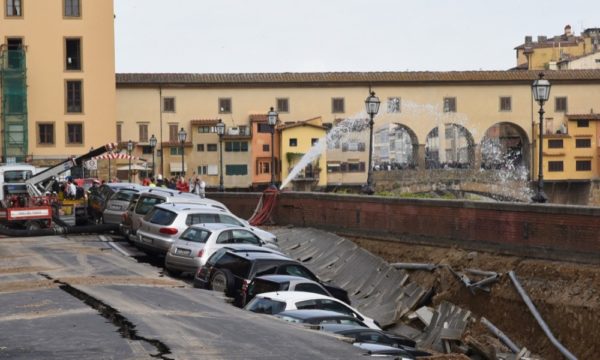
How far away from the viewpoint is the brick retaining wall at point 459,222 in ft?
74.2

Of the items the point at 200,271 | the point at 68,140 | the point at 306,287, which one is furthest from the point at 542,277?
the point at 68,140

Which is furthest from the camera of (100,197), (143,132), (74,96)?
(143,132)

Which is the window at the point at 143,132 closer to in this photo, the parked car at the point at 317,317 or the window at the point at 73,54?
the window at the point at 73,54

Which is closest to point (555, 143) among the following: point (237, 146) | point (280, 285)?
point (237, 146)

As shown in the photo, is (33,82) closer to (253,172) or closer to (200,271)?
(253,172)

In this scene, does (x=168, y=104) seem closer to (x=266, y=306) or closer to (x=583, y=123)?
(x=583, y=123)

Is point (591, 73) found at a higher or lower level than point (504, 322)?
higher

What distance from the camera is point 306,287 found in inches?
796

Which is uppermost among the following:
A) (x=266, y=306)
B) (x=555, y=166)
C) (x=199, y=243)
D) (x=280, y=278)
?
(x=555, y=166)

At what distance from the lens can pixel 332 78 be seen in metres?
82.6

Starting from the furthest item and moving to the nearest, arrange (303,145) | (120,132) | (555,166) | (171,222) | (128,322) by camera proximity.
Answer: (555,166), (303,145), (120,132), (171,222), (128,322)

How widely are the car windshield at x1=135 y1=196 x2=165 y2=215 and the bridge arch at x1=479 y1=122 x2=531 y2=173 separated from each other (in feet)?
189

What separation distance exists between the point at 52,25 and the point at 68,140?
7185 mm

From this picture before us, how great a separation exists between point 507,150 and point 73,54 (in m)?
38.7
